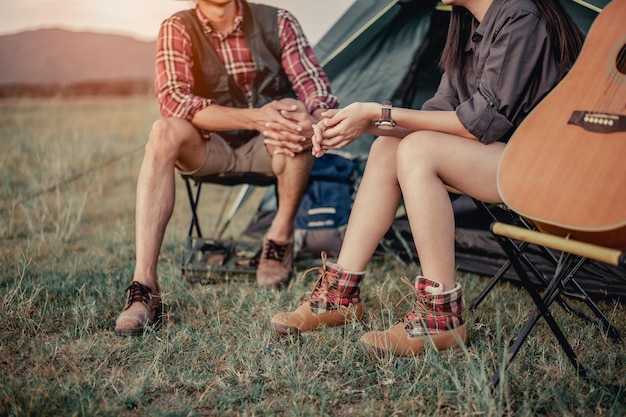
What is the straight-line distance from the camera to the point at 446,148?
180cm

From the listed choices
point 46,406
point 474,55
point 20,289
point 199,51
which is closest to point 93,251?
point 20,289

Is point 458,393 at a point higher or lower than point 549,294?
lower

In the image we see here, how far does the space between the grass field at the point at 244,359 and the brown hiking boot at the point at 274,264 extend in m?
0.08

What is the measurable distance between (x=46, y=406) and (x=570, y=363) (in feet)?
4.99

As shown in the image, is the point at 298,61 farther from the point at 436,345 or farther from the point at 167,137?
the point at 436,345

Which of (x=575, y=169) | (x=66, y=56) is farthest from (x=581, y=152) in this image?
(x=66, y=56)

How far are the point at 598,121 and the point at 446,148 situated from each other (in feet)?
1.38

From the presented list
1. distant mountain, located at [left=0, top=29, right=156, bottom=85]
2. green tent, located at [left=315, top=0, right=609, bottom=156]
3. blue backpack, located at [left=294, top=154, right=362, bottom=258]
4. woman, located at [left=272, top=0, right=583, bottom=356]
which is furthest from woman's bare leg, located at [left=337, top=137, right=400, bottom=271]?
distant mountain, located at [left=0, top=29, right=156, bottom=85]

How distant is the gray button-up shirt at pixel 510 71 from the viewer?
1.75 m

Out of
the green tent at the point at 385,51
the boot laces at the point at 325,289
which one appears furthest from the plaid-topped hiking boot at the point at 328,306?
the green tent at the point at 385,51

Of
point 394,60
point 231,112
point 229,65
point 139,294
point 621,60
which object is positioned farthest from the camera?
point 394,60

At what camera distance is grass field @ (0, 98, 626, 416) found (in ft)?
5.31

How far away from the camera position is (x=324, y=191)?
10.4ft

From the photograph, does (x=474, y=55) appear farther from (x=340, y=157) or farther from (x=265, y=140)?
(x=340, y=157)
